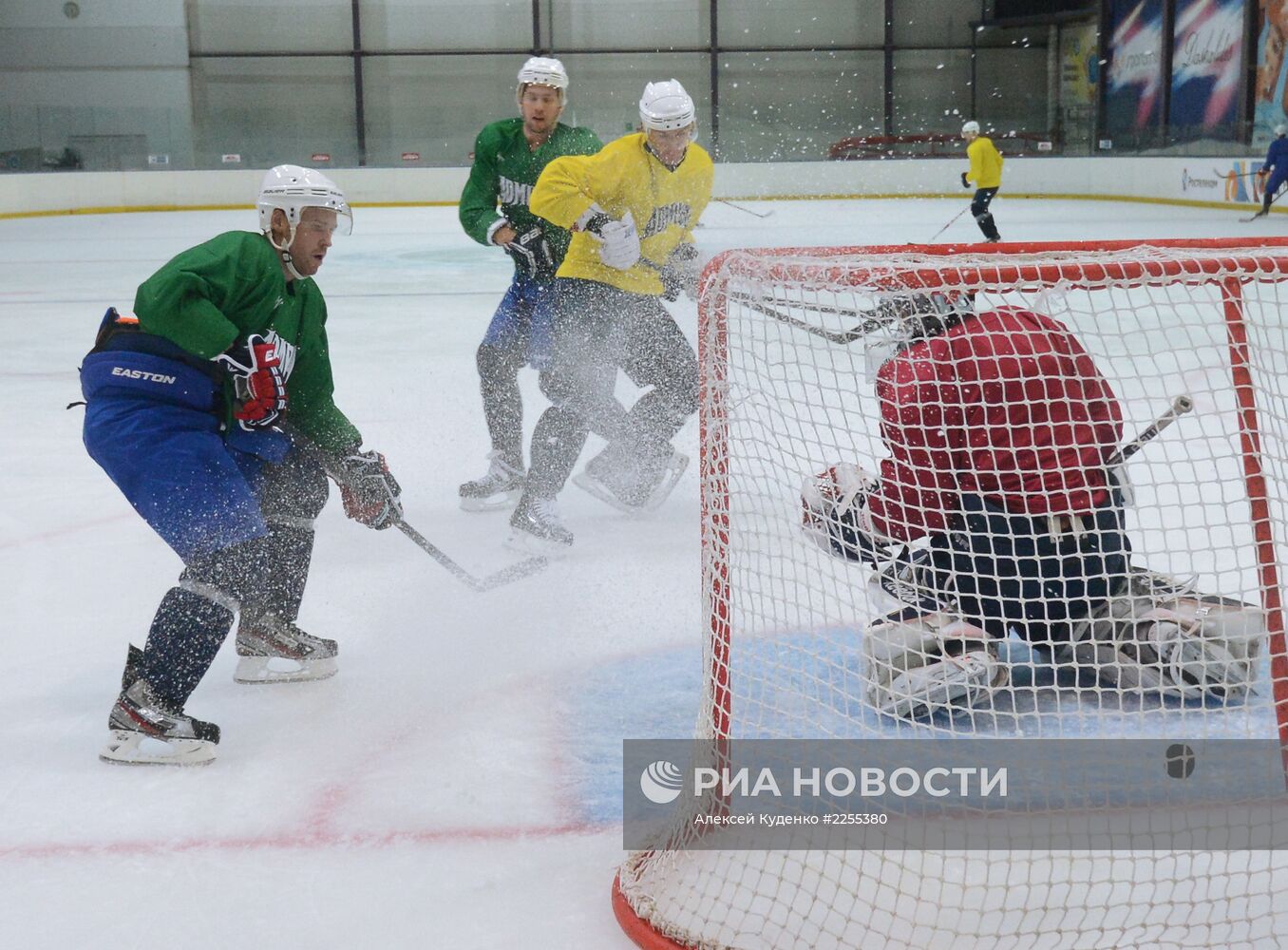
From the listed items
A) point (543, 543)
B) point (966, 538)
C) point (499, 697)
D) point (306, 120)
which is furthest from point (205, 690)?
point (306, 120)

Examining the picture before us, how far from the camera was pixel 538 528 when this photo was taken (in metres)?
2.96

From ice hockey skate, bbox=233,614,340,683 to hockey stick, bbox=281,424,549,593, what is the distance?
25 centimetres

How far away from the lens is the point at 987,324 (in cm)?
175

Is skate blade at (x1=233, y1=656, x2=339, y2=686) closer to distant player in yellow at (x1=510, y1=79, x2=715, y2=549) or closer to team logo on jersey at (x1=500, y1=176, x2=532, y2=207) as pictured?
distant player in yellow at (x1=510, y1=79, x2=715, y2=549)

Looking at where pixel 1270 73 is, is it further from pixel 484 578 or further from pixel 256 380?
pixel 256 380

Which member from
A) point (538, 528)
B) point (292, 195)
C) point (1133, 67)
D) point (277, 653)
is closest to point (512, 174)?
point (538, 528)

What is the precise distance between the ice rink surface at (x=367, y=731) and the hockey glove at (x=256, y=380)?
43 centimetres

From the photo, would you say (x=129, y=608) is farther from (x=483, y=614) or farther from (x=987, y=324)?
(x=987, y=324)

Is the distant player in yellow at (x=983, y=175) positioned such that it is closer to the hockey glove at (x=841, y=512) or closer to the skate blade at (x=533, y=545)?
the skate blade at (x=533, y=545)

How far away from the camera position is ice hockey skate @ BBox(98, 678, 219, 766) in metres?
1.88

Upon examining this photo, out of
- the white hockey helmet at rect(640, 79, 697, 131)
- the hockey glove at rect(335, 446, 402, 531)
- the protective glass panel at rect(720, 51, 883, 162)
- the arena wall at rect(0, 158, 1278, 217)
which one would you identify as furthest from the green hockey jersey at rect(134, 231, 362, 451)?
the protective glass panel at rect(720, 51, 883, 162)

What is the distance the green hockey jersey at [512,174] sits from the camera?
10.7 feet

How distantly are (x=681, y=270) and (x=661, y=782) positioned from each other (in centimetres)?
160

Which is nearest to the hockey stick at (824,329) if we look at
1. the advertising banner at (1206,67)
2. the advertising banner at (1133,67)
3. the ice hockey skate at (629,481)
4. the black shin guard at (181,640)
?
the black shin guard at (181,640)
